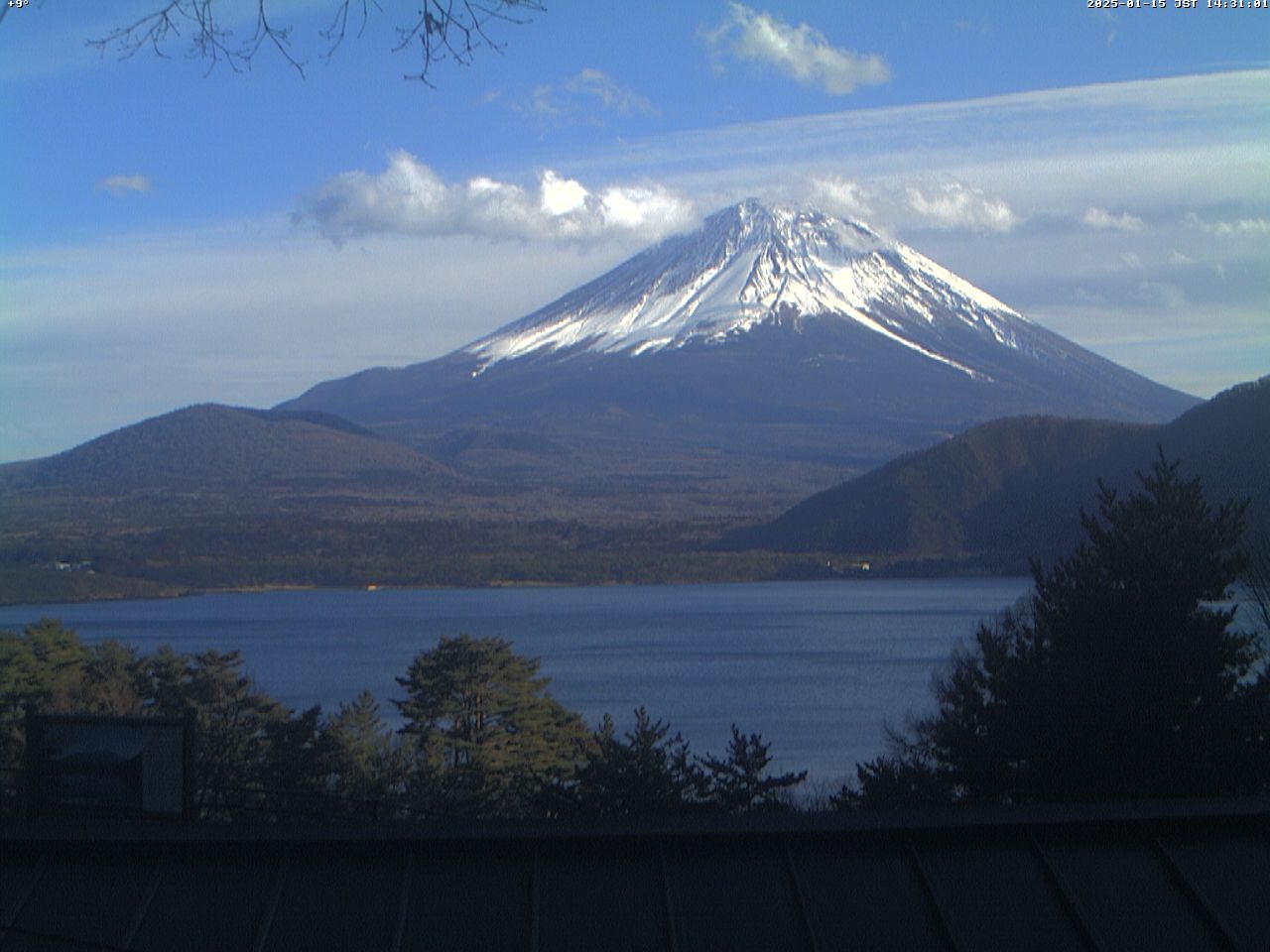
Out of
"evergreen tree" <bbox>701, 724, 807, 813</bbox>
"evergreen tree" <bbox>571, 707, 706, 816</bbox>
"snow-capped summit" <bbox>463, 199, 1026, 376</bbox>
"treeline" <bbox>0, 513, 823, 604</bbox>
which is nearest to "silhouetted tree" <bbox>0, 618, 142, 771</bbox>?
"evergreen tree" <bbox>571, 707, 706, 816</bbox>

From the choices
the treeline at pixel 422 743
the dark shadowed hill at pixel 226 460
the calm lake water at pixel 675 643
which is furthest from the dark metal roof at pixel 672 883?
the dark shadowed hill at pixel 226 460

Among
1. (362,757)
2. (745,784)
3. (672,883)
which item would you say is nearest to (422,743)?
(362,757)

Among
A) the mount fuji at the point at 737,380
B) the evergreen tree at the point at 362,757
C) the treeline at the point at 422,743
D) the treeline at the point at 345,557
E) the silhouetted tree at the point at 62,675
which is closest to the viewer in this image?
the treeline at the point at 422,743

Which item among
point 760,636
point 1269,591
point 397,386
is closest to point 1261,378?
point 760,636

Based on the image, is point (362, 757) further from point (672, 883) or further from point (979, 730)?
point (672, 883)

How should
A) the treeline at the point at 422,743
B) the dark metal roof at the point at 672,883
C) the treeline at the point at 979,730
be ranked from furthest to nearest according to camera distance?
the treeline at the point at 422,743 → the treeline at the point at 979,730 → the dark metal roof at the point at 672,883

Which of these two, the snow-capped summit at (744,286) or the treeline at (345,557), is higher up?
the snow-capped summit at (744,286)

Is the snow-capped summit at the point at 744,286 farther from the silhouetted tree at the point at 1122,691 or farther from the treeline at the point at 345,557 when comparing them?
the silhouetted tree at the point at 1122,691

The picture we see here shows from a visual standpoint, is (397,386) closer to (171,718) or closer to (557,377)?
(557,377)
